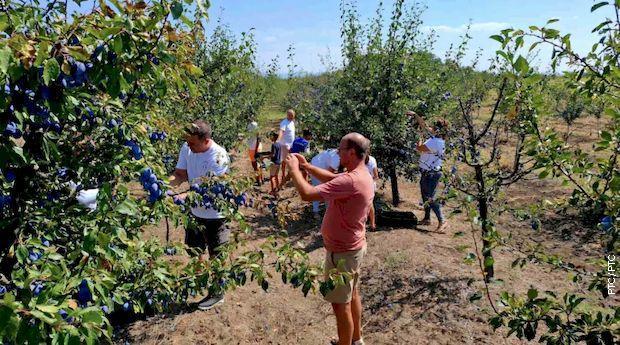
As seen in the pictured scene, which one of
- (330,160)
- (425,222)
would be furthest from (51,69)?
(425,222)

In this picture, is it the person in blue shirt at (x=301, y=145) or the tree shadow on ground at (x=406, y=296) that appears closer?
the tree shadow on ground at (x=406, y=296)

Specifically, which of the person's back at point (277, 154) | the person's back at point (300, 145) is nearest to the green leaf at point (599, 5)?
the person's back at point (300, 145)

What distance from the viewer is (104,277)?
60.8 inches

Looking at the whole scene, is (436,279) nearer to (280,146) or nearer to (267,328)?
(267,328)

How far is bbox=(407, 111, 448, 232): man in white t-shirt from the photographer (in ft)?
19.9

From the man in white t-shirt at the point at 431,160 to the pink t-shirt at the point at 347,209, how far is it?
96.7 inches

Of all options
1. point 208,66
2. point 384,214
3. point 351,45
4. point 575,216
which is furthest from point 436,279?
point 208,66

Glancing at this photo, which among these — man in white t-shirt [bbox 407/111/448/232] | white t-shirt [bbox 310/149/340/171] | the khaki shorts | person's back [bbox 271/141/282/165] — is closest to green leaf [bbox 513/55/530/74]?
the khaki shorts

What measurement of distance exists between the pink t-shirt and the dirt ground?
817 mm

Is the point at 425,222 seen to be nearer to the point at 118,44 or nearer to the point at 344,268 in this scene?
the point at 344,268

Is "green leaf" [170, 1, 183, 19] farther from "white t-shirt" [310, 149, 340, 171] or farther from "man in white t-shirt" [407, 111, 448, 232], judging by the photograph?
"man in white t-shirt" [407, 111, 448, 232]

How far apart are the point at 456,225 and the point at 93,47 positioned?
7276mm

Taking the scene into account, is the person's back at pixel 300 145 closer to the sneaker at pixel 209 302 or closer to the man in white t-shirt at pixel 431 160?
the man in white t-shirt at pixel 431 160

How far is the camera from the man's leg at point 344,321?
361 cm
